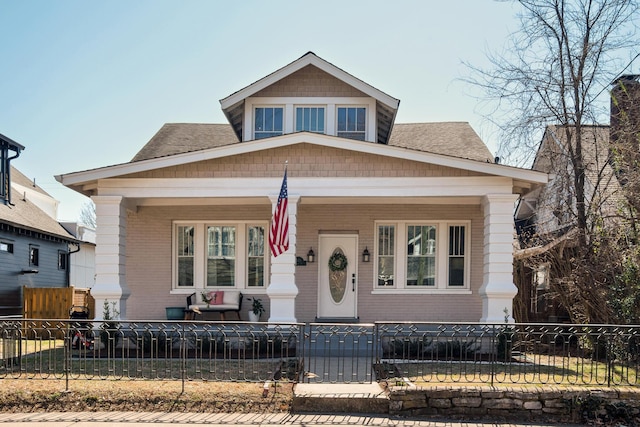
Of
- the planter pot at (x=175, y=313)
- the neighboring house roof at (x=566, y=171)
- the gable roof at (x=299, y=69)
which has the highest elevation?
the gable roof at (x=299, y=69)

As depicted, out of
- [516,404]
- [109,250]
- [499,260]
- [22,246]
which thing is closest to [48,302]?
[109,250]

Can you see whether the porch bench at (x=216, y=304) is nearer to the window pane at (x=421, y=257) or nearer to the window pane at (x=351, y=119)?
the window pane at (x=421, y=257)

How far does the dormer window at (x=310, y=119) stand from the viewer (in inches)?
527

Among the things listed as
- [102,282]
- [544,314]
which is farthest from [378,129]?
[102,282]

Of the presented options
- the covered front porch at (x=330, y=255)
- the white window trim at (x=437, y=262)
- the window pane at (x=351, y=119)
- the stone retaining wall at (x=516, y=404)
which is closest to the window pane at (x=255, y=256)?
the covered front porch at (x=330, y=255)

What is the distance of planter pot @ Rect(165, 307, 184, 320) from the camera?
1182cm

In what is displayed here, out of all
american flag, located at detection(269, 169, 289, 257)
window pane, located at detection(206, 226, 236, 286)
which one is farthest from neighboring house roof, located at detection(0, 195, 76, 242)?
A: american flag, located at detection(269, 169, 289, 257)

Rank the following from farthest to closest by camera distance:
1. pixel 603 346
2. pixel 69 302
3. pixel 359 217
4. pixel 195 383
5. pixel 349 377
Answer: pixel 69 302
pixel 359 217
pixel 603 346
pixel 349 377
pixel 195 383

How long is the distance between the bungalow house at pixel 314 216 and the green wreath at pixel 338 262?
4cm

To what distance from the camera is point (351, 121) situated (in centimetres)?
1340

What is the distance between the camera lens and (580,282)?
10.9 m

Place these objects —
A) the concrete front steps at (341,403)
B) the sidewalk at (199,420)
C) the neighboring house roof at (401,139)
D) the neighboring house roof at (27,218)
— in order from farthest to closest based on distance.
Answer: the neighboring house roof at (27,218)
the neighboring house roof at (401,139)
the concrete front steps at (341,403)
the sidewalk at (199,420)

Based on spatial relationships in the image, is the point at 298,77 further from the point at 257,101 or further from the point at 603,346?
the point at 603,346

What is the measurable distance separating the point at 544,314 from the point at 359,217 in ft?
21.3
